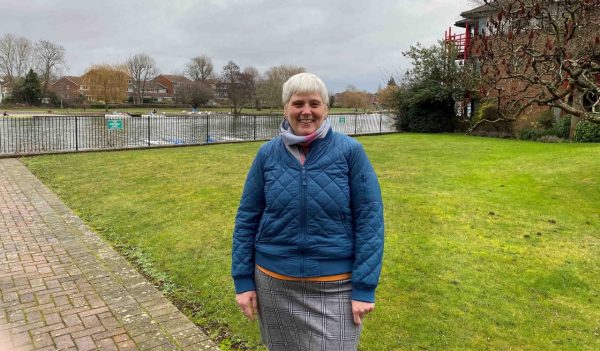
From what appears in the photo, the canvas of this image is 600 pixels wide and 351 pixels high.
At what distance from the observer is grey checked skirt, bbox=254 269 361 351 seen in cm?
204

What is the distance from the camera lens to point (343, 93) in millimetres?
68562

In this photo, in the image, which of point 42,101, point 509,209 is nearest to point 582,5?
point 509,209

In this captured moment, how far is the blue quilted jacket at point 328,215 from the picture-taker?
1.97 meters

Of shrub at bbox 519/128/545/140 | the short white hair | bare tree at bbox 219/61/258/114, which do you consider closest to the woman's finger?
the short white hair

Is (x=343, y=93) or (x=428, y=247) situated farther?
(x=343, y=93)

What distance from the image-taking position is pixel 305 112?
202 centimetres

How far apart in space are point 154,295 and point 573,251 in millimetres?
4656

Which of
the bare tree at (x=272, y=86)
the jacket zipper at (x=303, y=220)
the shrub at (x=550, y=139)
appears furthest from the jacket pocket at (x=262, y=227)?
the bare tree at (x=272, y=86)

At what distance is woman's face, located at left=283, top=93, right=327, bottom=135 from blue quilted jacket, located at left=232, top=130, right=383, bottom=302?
8 centimetres

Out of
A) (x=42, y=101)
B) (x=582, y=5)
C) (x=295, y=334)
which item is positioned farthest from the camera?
(x=42, y=101)

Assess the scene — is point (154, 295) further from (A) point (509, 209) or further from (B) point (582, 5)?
(B) point (582, 5)

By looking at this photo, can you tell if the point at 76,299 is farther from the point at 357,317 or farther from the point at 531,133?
the point at 531,133

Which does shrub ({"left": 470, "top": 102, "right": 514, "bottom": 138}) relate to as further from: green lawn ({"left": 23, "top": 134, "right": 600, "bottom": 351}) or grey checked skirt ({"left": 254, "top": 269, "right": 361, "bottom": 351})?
grey checked skirt ({"left": 254, "top": 269, "right": 361, "bottom": 351})

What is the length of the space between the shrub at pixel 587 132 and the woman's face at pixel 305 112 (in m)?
19.4
